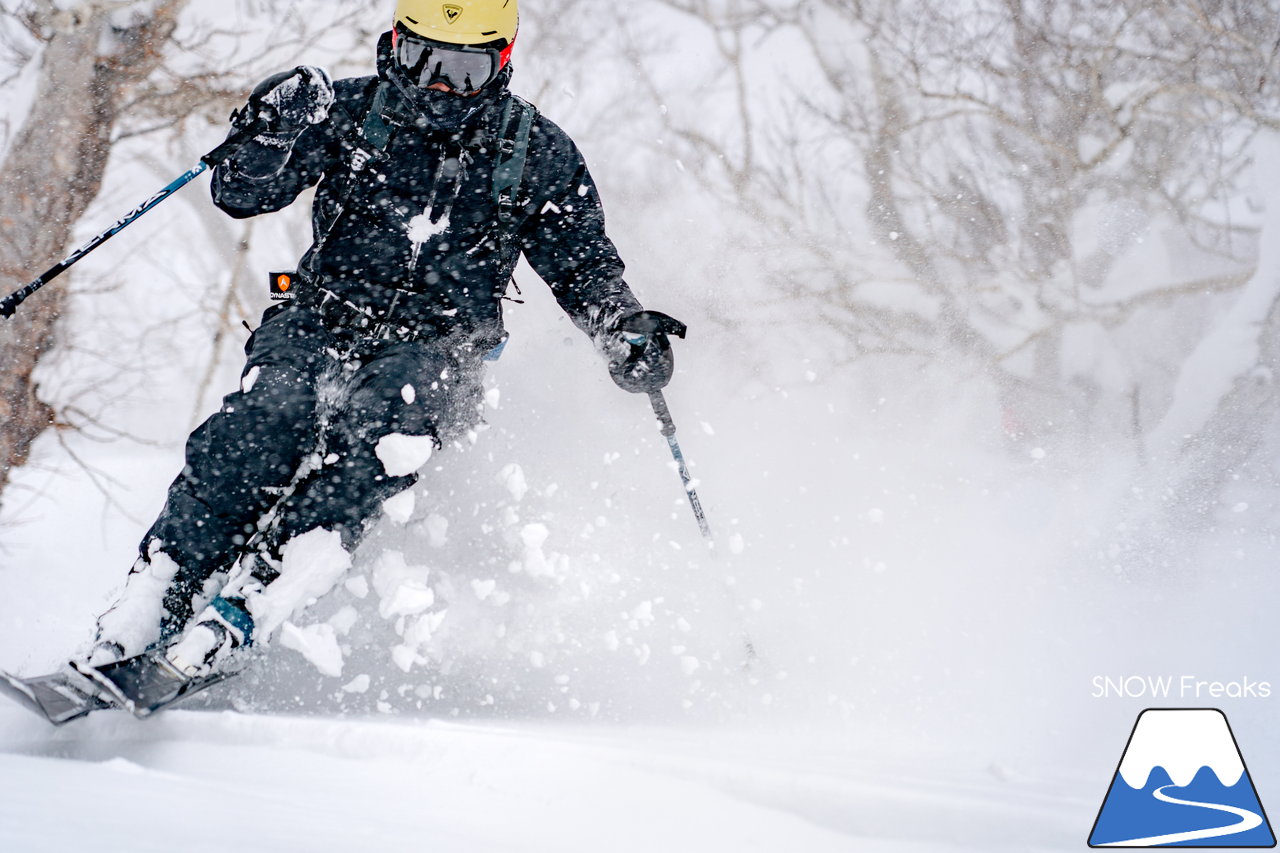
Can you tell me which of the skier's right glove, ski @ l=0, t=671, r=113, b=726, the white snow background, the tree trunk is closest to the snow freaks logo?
the white snow background

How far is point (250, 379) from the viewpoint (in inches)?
101

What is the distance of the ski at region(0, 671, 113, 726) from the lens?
1.83 meters

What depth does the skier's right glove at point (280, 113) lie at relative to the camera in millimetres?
2551

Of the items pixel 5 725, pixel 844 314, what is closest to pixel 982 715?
pixel 5 725

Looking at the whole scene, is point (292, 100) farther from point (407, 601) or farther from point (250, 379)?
point (407, 601)

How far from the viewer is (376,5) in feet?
24.3

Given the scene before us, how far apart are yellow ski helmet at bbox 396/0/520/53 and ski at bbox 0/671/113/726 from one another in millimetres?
2082

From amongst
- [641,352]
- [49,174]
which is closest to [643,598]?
[641,352]

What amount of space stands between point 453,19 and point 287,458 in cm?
147

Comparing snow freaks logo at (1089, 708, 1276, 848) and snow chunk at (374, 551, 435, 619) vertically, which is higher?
snow freaks logo at (1089, 708, 1276, 848)

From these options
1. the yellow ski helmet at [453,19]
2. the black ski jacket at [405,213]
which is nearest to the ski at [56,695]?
the black ski jacket at [405,213]

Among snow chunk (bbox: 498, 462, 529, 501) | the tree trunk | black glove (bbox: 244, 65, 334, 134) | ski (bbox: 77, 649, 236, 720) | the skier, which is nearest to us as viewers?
ski (bbox: 77, 649, 236, 720)

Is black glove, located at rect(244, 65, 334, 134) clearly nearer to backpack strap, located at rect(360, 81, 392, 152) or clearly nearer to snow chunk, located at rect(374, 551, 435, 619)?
backpack strap, located at rect(360, 81, 392, 152)

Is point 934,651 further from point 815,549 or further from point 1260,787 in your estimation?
point 1260,787
